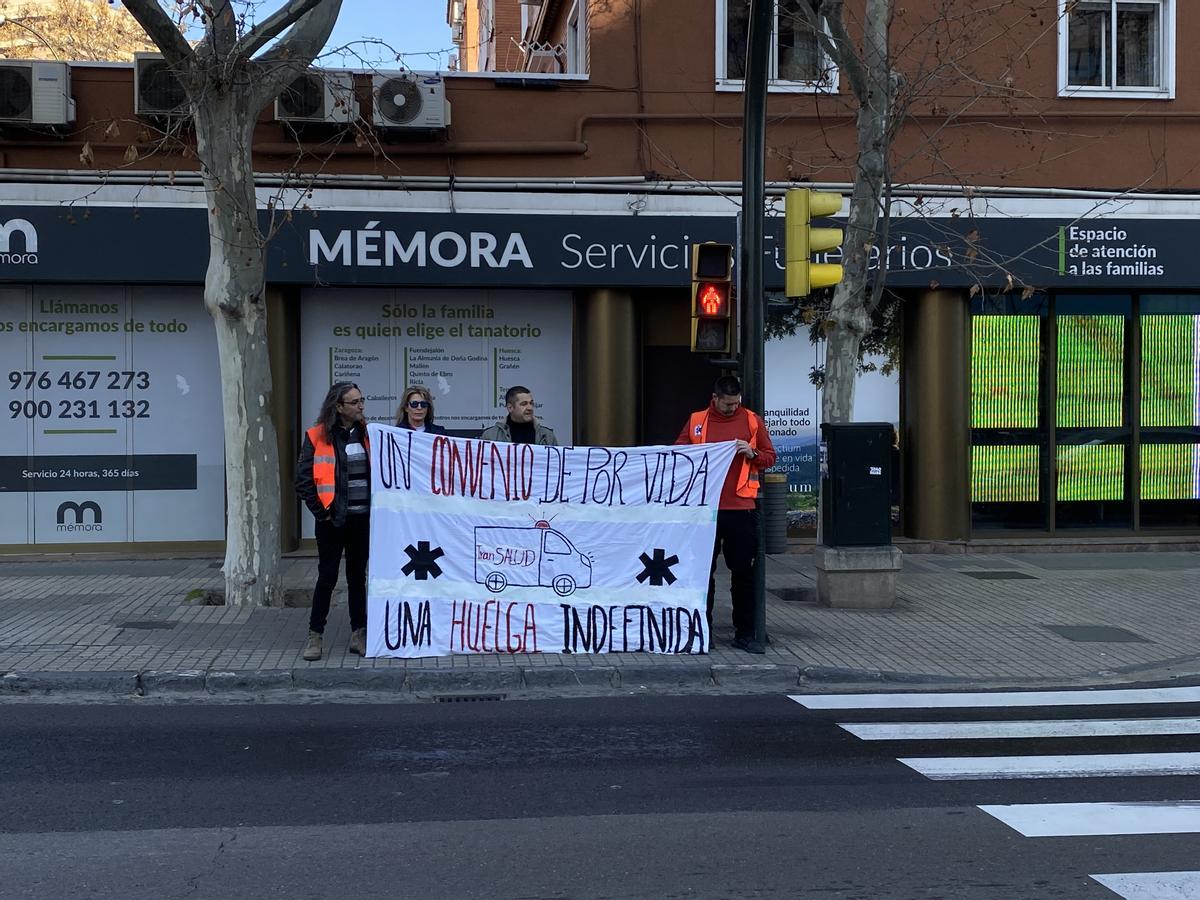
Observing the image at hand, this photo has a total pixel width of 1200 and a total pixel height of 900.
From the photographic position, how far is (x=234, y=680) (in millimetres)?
8578

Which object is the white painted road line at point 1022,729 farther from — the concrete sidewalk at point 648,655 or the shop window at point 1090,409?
the shop window at point 1090,409

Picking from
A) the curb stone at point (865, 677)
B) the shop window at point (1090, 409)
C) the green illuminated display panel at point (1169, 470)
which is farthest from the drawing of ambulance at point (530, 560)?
the green illuminated display panel at point (1169, 470)

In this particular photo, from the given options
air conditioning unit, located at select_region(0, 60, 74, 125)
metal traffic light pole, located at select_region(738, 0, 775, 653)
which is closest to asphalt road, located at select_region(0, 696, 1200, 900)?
metal traffic light pole, located at select_region(738, 0, 775, 653)

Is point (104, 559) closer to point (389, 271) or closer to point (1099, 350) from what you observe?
point (389, 271)

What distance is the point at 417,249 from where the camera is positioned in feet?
46.7

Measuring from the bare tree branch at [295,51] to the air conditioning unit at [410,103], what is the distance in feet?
6.77

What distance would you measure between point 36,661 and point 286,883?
15.7ft

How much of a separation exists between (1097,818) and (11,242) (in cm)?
1208

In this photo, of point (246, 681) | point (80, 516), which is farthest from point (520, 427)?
point (80, 516)

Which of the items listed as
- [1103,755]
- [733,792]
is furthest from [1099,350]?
[733,792]

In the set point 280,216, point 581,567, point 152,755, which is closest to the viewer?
point 152,755

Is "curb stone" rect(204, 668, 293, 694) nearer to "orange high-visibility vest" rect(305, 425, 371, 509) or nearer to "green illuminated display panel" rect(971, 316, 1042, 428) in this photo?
"orange high-visibility vest" rect(305, 425, 371, 509)

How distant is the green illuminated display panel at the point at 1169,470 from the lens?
15.7m

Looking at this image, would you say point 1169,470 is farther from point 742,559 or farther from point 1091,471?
point 742,559
